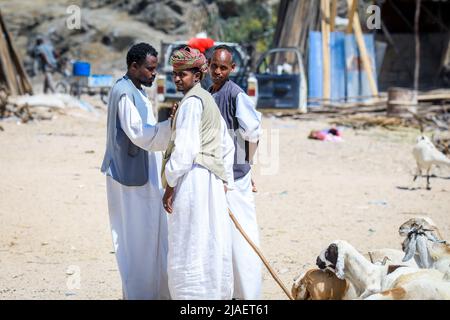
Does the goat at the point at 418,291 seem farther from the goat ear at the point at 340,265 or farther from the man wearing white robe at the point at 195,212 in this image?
the man wearing white robe at the point at 195,212

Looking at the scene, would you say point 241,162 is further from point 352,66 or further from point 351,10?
point 352,66

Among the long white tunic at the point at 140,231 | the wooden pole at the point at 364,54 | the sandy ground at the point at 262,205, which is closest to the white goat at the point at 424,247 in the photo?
the sandy ground at the point at 262,205

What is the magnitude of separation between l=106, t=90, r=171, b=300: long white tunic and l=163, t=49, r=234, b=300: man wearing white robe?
49 cm

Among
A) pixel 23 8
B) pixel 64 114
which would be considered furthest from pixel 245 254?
pixel 23 8

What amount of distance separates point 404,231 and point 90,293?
7.02ft

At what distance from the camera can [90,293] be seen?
18.2ft

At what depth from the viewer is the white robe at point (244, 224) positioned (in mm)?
5078

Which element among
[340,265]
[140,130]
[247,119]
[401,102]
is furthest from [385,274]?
[401,102]

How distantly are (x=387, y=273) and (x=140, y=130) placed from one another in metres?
1.68

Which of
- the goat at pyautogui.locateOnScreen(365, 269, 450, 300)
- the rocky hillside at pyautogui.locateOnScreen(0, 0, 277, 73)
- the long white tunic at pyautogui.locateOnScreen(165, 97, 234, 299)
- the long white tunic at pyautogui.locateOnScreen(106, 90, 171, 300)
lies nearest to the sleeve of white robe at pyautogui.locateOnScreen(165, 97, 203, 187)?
the long white tunic at pyautogui.locateOnScreen(165, 97, 234, 299)

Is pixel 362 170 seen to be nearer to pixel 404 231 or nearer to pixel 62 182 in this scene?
pixel 62 182

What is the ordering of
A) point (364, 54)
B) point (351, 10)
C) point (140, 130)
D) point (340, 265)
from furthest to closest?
1. point (364, 54)
2. point (351, 10)
3. point (140, 130)
4. point (340, 265)

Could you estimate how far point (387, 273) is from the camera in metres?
4.61

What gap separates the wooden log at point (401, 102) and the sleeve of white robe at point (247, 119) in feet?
37.5
